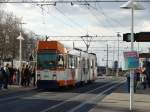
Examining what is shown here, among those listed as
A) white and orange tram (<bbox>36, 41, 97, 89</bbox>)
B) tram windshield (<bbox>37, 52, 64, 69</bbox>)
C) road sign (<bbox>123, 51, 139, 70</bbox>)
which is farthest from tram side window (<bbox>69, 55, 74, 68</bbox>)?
road sign (<bbox>123, 51, 139, 70</bbox>)

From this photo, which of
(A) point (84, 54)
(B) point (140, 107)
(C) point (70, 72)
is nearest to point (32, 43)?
(A) point (84, 54)

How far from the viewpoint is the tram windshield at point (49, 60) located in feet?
128

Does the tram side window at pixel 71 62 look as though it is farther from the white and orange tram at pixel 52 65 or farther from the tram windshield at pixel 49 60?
the tram windshield at pixel 49 60

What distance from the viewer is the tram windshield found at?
128 feet

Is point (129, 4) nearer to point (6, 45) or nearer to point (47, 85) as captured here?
point (47, 85)

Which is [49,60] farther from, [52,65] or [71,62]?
[71,62]

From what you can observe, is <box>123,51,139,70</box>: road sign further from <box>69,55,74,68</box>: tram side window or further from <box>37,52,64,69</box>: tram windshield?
<box>69,55,74,68</box>: tram side window

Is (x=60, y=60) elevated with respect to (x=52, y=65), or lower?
elevated

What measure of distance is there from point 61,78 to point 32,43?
6692 cm

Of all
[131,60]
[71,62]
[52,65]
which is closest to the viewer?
[131,60]

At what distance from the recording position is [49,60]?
128 feet

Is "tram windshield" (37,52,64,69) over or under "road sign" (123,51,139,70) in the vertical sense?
over

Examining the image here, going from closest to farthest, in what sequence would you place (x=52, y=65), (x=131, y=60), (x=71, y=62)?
(x=131, y=60), (x=52, y=65), (x=71, y=62)

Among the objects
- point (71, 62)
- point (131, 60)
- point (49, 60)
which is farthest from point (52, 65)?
point (131, 60)
